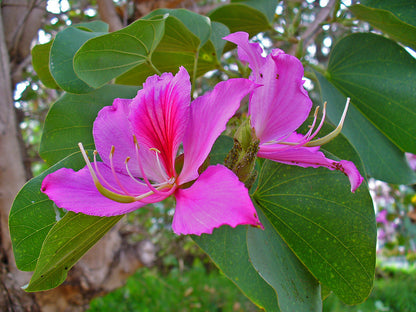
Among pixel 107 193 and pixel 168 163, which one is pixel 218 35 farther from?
pixel 107 193

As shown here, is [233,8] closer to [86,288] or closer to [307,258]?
[307,258]

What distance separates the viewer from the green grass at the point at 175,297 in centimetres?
321

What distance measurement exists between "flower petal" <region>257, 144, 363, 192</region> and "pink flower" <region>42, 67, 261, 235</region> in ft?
0.43

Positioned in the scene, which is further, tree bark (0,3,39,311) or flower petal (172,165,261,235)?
tree bark (0,3,39,311)

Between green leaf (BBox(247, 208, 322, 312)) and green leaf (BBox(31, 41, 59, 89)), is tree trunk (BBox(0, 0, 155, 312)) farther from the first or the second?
green leaf (BBox(247, 208, 322, 312))

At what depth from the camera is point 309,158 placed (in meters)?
0.57

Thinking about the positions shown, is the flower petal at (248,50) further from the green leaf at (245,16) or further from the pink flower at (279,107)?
the green leaf at (245,16)

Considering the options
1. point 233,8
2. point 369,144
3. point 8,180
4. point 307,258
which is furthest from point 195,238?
point 8,180

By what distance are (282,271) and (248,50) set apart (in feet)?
1.16

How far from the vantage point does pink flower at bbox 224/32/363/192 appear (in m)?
0.55

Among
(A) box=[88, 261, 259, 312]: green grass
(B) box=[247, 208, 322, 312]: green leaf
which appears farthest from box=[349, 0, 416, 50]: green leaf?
(A) box=[88, 261, 259, 312]: green grass

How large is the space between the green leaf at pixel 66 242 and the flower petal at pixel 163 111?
0.13m

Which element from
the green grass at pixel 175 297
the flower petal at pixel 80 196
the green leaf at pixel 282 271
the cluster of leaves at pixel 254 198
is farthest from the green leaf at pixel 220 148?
the green grass at pixel 175 297

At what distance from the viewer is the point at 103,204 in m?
0.50
